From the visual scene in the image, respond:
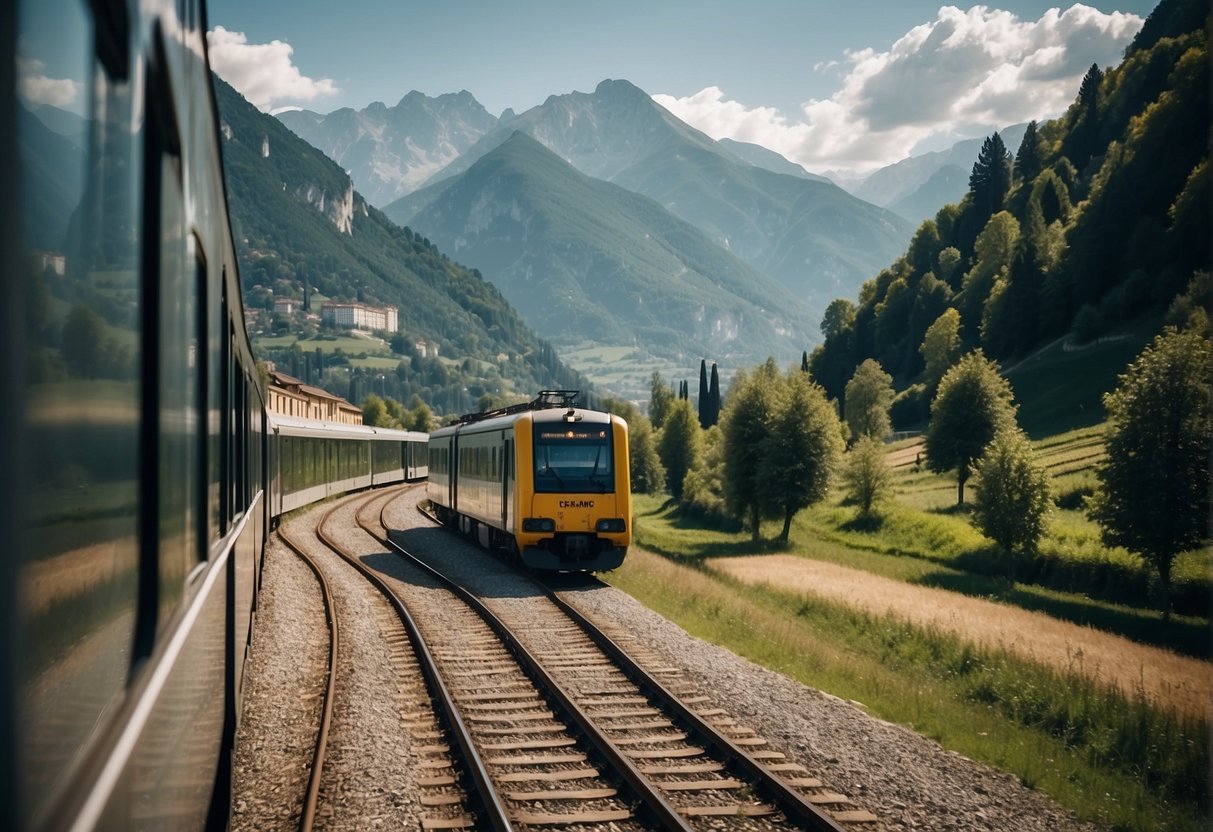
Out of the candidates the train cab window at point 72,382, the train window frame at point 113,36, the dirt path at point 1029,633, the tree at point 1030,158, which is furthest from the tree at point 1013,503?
the tree at point 1030,158

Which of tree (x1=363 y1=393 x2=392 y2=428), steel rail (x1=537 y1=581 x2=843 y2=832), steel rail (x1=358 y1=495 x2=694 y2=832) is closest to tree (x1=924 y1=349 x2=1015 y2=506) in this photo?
steel rail (x1=358 y1=495 x2=694 y2=832)

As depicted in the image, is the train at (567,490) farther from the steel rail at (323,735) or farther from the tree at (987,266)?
the tree at (987,266)

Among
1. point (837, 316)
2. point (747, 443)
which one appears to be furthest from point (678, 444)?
point (837, 316)

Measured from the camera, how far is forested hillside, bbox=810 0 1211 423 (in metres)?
95.6

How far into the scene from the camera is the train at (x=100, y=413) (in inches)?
54.3

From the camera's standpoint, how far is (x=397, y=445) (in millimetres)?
58062

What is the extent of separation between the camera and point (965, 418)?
2484 inches

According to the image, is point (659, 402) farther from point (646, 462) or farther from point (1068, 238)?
point (1068, 238)

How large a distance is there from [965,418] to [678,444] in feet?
108

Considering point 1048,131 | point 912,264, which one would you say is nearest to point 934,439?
point 912,264

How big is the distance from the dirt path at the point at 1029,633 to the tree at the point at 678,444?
49.6 metres

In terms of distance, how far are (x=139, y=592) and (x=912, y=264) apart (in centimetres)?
15441

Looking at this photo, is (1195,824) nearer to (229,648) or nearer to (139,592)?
(229,648)

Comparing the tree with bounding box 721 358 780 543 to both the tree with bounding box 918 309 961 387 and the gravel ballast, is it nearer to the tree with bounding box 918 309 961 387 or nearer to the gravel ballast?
the gravel ballast
